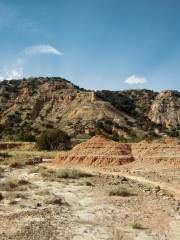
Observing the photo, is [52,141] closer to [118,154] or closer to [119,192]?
[118,154]

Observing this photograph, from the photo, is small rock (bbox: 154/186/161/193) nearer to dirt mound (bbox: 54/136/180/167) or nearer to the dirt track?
the dirt track

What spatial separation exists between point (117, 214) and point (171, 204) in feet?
10.6

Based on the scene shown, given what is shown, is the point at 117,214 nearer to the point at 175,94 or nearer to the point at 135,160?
the point at 135,160

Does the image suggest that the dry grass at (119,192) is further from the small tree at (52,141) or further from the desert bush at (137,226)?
the small tree at (52,141)

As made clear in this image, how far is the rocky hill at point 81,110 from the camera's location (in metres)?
101

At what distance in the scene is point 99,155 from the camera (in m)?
43.8

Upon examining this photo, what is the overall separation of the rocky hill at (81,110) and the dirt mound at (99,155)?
1600 inches

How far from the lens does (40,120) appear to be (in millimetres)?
110312

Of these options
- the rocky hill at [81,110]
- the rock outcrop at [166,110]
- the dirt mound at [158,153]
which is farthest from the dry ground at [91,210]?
the rock outcrop at [166,110]

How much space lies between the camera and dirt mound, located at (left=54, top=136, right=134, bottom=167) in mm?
42156

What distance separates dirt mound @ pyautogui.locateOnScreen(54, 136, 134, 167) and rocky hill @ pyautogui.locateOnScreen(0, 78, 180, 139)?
40651mm

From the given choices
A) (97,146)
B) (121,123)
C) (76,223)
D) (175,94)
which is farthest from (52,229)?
(175,94)

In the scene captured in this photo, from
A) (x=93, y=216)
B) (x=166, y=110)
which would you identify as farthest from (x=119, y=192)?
(x=166, y=110)

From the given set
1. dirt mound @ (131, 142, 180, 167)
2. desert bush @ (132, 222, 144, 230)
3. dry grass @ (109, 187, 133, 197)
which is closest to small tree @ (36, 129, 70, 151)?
dirt mound @ (131, 142, 180, 167)
